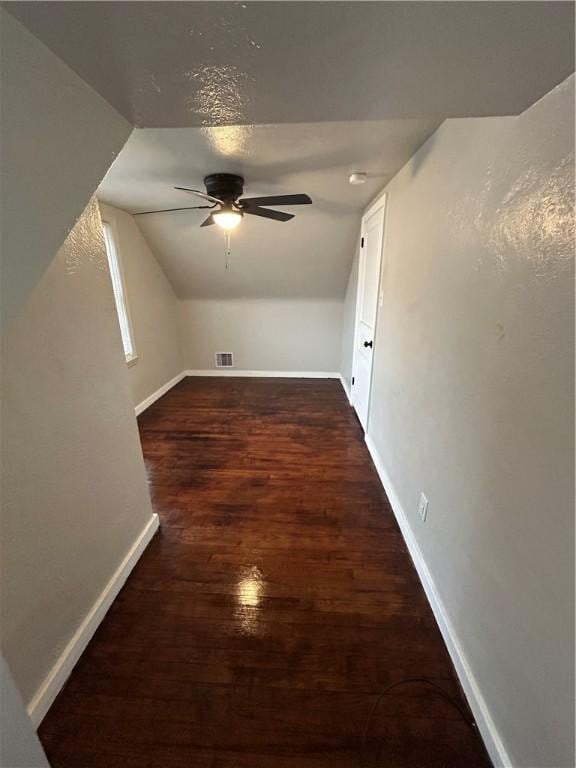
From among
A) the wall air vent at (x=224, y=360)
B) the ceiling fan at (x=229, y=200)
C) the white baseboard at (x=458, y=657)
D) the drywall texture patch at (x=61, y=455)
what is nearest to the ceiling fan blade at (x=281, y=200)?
the ceiling fan at (x=229, y=200)

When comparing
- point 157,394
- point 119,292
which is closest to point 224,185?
point 119,292

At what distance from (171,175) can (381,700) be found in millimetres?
3127

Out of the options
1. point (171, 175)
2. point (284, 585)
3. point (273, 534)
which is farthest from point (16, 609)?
point (171, 175)

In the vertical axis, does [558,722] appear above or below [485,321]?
below

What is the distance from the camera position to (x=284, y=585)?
1595mm

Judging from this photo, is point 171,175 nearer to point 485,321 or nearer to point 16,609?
point 485,321

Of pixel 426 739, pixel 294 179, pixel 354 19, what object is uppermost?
pixel 294 179

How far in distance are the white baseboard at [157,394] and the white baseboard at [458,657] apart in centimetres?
287

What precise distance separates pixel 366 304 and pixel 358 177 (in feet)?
3.68

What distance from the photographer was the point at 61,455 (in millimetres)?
1202

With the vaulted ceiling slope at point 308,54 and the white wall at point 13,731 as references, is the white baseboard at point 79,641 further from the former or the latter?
the vaulted ceiling slope at point 308,54

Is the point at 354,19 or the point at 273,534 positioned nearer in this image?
the point at 354,19

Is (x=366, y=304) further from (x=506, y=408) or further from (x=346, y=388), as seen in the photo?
(x=506, y=408)

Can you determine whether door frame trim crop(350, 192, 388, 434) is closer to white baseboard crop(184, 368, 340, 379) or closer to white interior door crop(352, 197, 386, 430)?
white interior door crop(352, 197, 386, 430)
